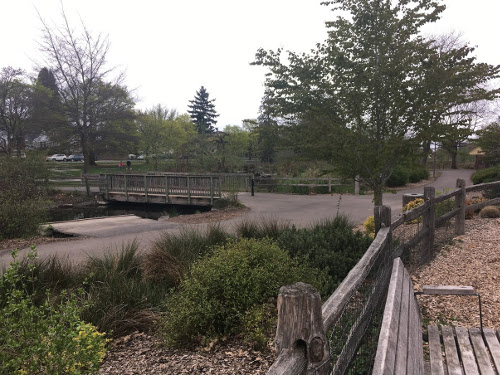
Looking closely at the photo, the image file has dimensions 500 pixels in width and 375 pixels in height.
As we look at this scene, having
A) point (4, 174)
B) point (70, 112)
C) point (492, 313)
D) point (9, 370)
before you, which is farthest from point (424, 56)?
point (70, 112)

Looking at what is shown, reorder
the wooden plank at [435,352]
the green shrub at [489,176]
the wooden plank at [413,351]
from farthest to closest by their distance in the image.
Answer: the green shrub at [489,176], the wooden plank at [435,352], the wooden plank at [413,351]

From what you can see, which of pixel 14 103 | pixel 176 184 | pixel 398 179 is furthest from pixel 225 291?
pixel 14 103

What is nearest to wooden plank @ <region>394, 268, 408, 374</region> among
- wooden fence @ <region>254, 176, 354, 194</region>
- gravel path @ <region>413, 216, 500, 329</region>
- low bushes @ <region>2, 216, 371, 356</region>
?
low bushes @ <region>2, 216, 371, 356</region>

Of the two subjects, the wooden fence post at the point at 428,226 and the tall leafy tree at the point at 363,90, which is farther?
the tall leafy tree at the point at 363,90

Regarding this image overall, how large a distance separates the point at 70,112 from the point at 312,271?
109 feet

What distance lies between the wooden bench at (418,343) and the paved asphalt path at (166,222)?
498cm

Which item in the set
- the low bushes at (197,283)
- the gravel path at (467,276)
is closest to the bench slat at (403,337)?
the low bushes at (197,283)

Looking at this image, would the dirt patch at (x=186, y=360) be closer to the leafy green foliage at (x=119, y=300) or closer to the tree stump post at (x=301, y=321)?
the leafy green foliage at (x=119, y=300)

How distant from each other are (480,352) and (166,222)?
10814 mm

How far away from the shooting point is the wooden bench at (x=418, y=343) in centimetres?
190

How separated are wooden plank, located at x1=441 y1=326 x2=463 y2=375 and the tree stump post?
5.74 feet

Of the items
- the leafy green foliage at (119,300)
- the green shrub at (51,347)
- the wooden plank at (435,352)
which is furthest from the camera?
the leafy green foliage at (119,300)

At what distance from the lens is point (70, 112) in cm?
3325

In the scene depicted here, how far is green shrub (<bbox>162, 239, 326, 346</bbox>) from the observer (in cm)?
388
